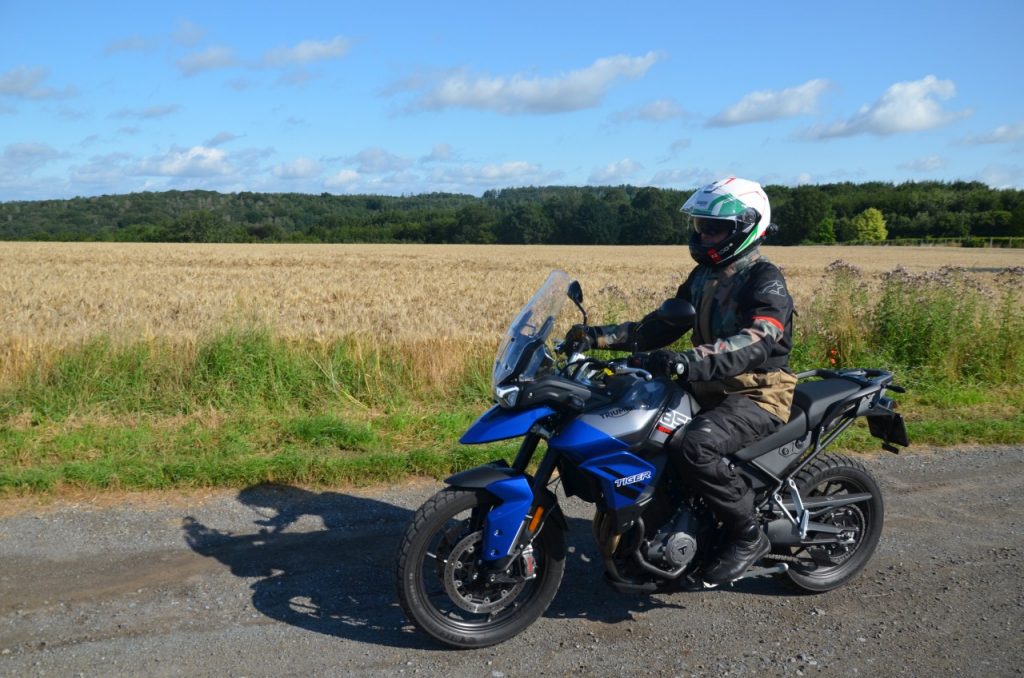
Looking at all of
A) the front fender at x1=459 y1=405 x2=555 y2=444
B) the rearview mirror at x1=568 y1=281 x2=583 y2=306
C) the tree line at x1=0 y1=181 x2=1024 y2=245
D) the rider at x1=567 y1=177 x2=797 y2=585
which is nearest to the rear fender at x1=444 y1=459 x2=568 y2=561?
the front fender at x1=459 y1=405 x2=555 y2=444

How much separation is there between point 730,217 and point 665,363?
983 millimetres

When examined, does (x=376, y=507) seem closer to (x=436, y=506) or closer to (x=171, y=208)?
(x=436, y=506)

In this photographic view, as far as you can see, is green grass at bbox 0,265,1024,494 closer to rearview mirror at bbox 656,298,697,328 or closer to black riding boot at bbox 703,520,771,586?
black riding boot at bbox 703,520,771,586

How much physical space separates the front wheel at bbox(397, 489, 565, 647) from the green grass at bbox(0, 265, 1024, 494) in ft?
8.26

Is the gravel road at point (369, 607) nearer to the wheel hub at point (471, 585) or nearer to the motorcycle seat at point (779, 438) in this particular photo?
the wheel hub at point (471, 585)

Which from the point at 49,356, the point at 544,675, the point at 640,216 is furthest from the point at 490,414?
the point at 640,216

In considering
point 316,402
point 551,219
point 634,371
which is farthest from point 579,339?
point 551,219

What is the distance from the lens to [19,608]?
Answer: 4.42 meters

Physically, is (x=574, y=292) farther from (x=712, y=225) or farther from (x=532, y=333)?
(x=712, y=225)

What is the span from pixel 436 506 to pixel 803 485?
6.96 feet

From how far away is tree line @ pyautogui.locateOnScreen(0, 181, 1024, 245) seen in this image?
73.8 meters

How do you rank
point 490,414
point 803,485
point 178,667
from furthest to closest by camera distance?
point 803,485 < point 490,414 < point 178,667

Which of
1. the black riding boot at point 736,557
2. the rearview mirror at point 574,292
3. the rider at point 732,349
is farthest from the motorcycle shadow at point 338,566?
the rearview mirror at point 574,292

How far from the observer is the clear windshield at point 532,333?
4094mm
